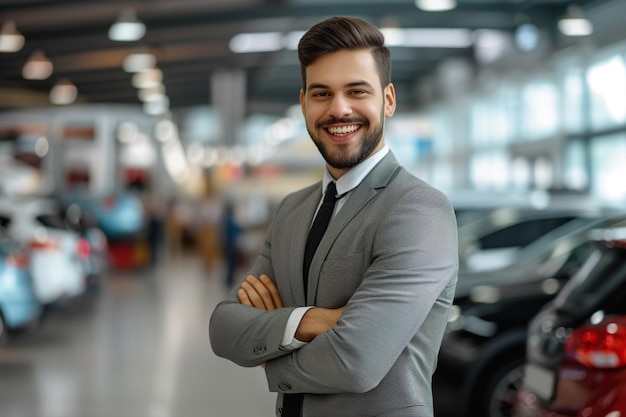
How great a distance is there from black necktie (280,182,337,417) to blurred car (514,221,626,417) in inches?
63.6

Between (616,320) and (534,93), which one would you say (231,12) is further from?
(616,320)

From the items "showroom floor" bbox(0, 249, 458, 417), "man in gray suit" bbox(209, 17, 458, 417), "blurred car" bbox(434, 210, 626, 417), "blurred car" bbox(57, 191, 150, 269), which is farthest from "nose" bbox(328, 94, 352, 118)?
"blurred car" bbox(57, 191, 150, 269)

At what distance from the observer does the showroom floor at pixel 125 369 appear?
257 inches

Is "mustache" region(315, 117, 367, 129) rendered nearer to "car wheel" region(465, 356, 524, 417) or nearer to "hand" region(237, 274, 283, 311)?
"hand" region(237, 274, 283, 311)

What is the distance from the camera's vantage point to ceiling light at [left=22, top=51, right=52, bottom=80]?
24031 millimetres

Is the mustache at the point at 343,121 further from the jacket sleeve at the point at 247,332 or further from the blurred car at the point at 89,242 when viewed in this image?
the blurred car at the point at 89,242

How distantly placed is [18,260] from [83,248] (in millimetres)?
3623

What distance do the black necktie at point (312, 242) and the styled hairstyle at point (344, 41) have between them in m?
0.33

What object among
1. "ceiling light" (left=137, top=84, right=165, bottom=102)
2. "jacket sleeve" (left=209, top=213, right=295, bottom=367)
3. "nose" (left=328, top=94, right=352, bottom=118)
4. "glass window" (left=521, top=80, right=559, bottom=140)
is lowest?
"jacket sleeve" (left=209, top=213, right=295, bottom=367)

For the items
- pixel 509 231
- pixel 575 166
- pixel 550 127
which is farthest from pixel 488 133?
pixel 509 231

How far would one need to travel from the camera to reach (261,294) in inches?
91.7

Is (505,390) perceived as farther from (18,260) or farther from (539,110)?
(539,110)

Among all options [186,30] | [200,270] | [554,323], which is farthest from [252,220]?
[554,323]

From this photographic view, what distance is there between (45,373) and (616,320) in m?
5.82
